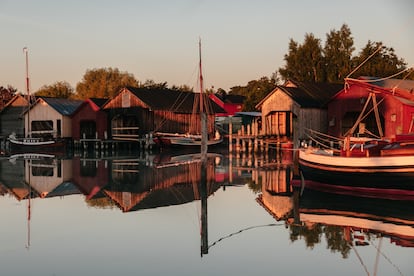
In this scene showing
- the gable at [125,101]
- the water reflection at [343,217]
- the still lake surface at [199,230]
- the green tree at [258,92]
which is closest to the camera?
the still lake surface at [199,230]

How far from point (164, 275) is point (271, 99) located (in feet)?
139

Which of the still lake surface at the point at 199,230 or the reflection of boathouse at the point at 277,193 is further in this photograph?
the reflection of boathouse at the point at 277,193

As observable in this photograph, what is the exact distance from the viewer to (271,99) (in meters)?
51.8

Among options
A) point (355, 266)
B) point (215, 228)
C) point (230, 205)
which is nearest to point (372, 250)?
point (355, 266)

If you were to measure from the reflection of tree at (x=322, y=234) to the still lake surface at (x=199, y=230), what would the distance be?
0.08ft

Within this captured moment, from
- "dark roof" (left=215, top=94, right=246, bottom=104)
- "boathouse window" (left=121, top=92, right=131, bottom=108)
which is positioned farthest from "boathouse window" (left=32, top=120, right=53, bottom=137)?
"dark roof" (left=215, top=94, right=246, bottom=104)

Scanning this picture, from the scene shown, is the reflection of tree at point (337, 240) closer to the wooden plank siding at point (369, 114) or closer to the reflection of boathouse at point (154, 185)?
the reflection of boathouse at point (154, 185)

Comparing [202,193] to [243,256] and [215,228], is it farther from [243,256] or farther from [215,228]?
[243,256]

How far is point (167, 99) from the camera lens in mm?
61156

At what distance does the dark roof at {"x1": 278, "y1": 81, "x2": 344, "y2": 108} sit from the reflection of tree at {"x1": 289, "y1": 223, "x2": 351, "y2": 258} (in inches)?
1341

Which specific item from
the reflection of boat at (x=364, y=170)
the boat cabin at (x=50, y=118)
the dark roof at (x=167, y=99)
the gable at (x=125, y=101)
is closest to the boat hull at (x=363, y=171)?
the reflection of boat at (x=364, y=170)

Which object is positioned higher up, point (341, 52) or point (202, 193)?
point (341, 52)

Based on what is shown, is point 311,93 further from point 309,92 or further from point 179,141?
point 179,141

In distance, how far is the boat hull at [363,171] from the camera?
1923 cm
